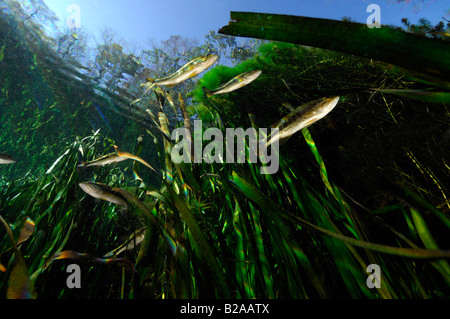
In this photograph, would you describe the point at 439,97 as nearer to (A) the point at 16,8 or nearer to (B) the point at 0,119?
(B) the point at 0,119

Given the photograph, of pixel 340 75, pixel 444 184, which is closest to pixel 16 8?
pixel 340 75

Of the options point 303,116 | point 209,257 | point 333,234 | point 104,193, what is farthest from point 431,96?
point 104,193

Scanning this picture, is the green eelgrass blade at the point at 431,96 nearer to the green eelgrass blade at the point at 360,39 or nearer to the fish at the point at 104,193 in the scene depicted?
the green eelgrass blade at the point at 360,39

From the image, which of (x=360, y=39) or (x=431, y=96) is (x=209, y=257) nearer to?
(x=360, y=39)

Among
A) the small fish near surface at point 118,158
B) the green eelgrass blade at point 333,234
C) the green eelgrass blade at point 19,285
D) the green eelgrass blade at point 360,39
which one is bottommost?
the green eelgrass blade at point 19,285

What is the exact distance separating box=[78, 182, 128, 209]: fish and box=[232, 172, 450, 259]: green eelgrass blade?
0.52 meters

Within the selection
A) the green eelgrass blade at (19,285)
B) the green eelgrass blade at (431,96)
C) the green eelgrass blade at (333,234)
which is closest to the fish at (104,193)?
the green eelgrass blade at (19,285)

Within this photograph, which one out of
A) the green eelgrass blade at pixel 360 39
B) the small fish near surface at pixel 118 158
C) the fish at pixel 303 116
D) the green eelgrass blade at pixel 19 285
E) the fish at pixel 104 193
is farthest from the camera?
the small fish near surface at pixel 118 158

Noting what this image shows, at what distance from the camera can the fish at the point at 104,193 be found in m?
0.75

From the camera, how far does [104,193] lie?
2.51 ft

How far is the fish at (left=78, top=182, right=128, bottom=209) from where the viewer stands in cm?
75

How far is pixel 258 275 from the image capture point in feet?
2.73

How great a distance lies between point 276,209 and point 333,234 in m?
0.17
